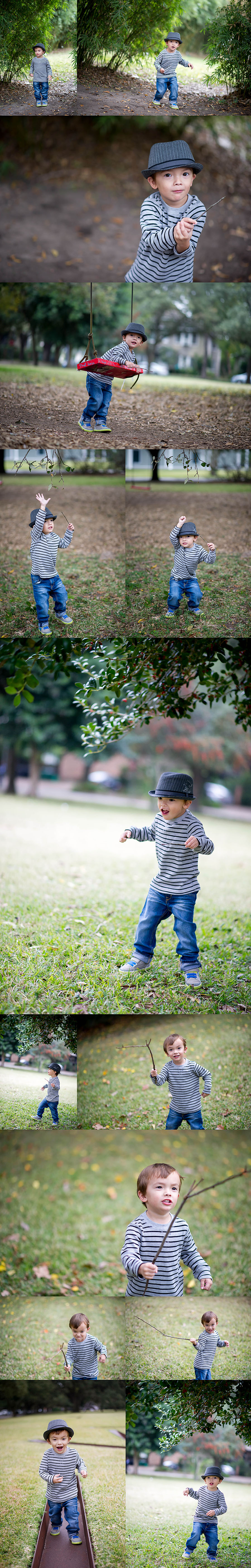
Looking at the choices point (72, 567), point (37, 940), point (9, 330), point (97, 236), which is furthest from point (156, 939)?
point (97, 236)

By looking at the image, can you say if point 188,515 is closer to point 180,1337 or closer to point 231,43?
point 231,43

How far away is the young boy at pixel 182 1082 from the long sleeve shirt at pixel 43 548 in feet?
9.24

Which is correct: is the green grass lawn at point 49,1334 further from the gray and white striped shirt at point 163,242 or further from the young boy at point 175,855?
the gray and white striped shirt at point 163,242

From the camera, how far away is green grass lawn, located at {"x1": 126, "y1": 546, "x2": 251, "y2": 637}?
6.28 metres

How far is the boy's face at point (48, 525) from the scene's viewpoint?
6066 mm

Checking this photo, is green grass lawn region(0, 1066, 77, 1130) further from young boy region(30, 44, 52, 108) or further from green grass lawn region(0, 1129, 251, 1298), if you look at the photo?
young boy region(30, 44, 52, 108)

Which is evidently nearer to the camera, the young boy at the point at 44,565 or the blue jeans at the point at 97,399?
the young boy at the point at 44,565

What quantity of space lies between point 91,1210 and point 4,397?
6.00 m

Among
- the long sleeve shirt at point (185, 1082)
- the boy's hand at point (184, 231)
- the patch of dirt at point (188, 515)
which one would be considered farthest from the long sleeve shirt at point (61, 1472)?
the boy's hand at point (184, 231)

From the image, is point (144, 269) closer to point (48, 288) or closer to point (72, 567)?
point (72, 567)

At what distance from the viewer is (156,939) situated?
7414 mm

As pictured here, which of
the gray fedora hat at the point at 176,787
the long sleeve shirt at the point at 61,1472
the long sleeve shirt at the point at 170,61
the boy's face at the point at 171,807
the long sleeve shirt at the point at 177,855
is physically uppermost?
the long sleeve shirt at the point at 170,61

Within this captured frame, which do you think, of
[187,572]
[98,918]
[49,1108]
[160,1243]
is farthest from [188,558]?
[160,1243]

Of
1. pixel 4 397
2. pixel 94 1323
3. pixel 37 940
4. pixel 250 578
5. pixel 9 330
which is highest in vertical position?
pixel 9 330
